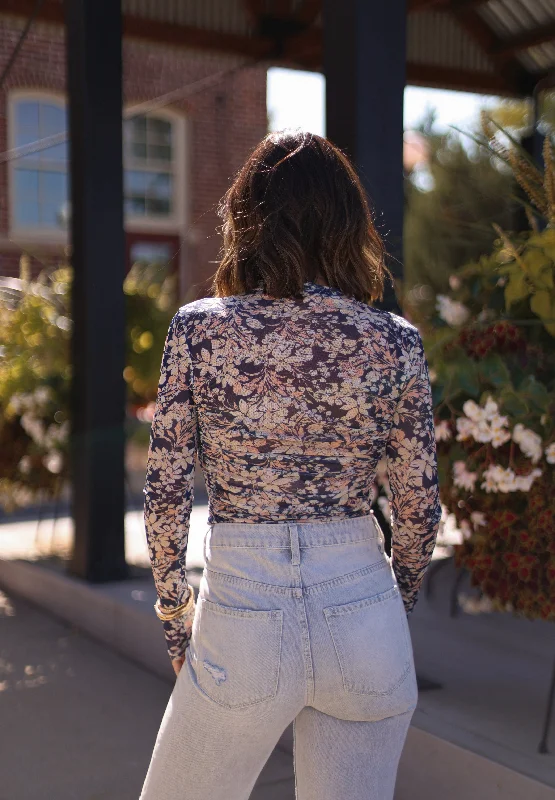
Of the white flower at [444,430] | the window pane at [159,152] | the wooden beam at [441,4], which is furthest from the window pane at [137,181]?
the white flower at [444,430]

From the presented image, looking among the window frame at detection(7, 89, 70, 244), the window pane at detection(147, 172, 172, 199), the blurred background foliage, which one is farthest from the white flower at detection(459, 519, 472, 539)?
the window pane at detection(147, 172, 172, 199)

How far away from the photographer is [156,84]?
13398 mm

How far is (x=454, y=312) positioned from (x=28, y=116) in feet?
37.0

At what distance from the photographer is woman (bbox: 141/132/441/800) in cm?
153

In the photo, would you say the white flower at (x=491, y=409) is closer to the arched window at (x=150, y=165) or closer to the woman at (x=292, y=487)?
the woman at (x=292, y=487)

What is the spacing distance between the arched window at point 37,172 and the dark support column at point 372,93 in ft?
34.1

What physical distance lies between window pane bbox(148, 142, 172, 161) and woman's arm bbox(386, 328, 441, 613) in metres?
13.0

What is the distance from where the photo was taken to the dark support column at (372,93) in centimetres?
323

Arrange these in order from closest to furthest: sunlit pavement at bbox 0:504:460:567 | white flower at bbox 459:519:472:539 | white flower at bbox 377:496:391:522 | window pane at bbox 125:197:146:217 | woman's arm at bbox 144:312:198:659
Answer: woman's arm at bbox 144:312:198:659
white flower at bbox 459:519:472:539
white flower at bbox 377:496:391:522
sunlit pavement at bbox 0:504:460:567
window pane at bbox 125:197:146:217

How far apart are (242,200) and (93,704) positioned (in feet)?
9.09

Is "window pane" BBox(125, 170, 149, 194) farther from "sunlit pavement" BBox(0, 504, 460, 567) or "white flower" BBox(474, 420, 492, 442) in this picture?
"white flower" BBox(474, 420, 492, 442)

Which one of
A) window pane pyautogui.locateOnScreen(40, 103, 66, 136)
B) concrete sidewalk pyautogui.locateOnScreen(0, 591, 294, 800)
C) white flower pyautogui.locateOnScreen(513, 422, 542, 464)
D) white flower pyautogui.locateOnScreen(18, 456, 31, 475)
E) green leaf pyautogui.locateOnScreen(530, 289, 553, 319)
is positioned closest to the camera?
white flower pyautogui.locateOnScreen(513, 422, 542, 464)

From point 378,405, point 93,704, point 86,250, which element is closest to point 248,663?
point 378,405

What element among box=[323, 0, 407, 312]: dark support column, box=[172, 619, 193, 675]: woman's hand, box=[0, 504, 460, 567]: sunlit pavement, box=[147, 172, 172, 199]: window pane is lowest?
box=[0, 504, 460, 567]: sunlit pavement
